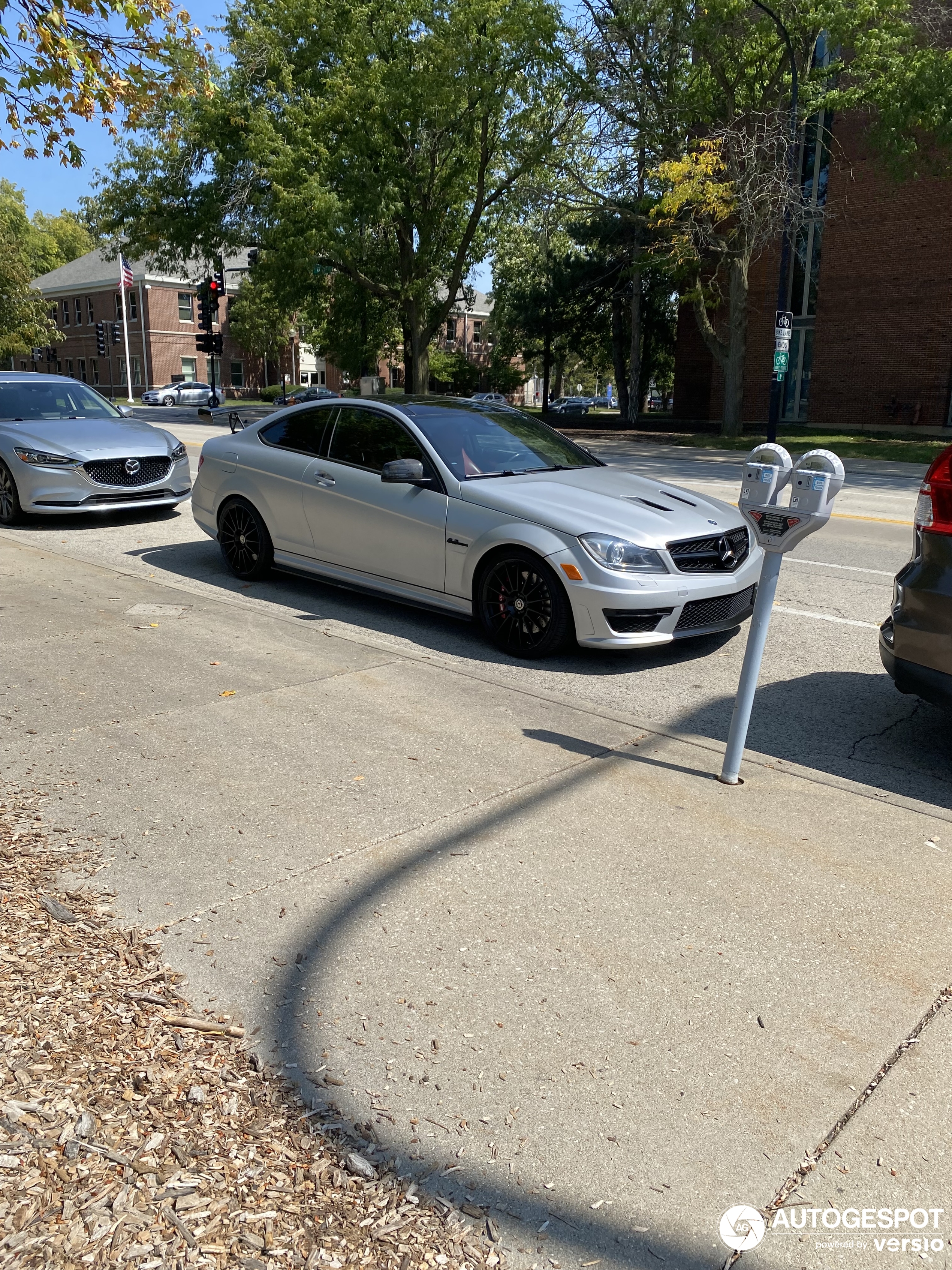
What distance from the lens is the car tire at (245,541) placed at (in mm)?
8242

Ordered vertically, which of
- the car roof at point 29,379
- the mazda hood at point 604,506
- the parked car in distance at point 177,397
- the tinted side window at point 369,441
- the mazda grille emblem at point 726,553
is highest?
the car roof at point 29,379

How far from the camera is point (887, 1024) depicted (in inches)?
116

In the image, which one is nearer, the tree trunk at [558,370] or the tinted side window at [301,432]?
the tinted side window at [301,432]

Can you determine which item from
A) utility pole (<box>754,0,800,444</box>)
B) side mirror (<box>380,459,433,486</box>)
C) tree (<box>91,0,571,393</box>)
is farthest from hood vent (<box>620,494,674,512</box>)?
tree (<box>91,0,571,393</box>)

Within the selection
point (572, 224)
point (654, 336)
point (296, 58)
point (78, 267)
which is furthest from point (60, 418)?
point (78, 267)

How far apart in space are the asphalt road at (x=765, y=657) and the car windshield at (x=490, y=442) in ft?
3.70

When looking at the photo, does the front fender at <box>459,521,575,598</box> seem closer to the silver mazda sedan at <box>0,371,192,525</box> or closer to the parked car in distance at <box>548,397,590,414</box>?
the silver mazda sedan at <box>0,371,192,525</box>

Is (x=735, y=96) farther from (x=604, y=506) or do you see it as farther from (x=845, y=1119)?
(x=845, y=1119)

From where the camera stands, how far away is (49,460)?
10656 mm

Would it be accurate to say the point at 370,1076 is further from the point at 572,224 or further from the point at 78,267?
the point at 78,267

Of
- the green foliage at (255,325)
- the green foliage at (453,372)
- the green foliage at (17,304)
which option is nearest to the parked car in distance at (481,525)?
the green foliage at (17,304)

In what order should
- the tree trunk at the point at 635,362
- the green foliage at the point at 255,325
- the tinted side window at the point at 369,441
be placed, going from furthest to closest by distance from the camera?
the green foliage at the point at 255,325 → the tree trunk at the point at 635,362 → the tinted side window at the point at 369,441

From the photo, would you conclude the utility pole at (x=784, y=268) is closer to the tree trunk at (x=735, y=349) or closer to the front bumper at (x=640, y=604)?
the tree trunk at (x=735, y=349)

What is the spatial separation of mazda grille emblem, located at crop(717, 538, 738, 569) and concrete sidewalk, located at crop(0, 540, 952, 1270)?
56.9 inches
